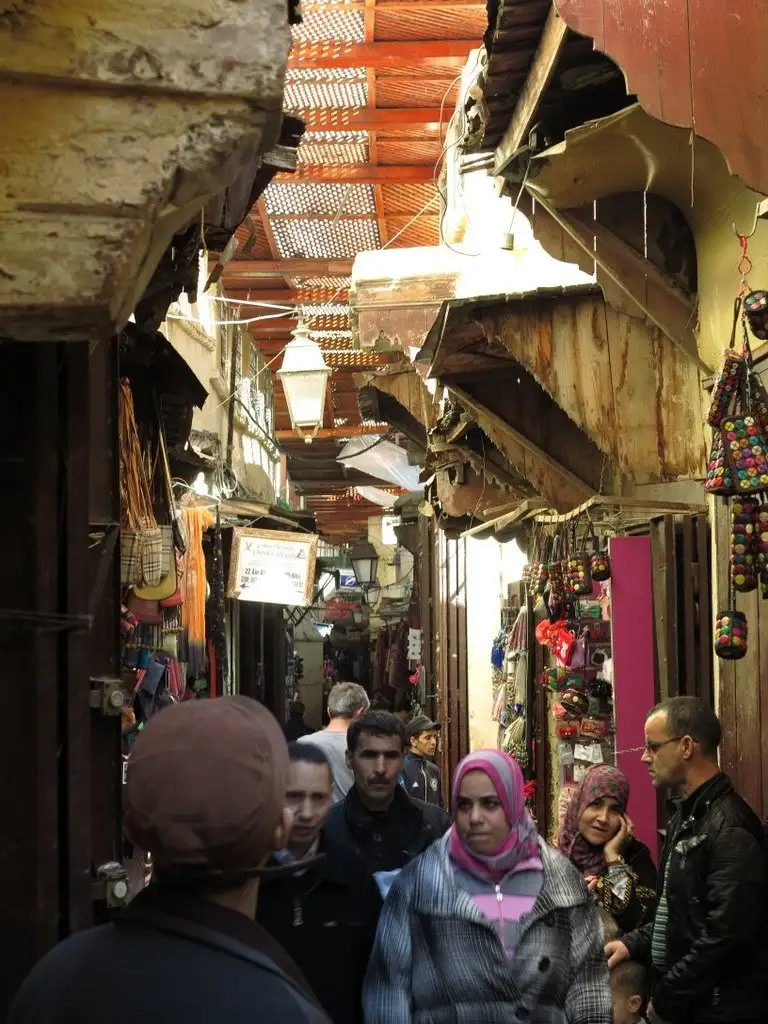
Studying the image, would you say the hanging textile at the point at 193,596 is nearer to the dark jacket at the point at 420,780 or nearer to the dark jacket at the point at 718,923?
the dark jacket at the point at 420,780

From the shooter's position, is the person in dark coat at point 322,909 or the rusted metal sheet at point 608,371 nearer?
the person in dark coat at point 322,909

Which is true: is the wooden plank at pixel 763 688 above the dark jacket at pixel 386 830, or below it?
above

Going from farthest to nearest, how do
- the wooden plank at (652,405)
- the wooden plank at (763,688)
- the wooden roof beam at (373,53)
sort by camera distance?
the wooden roof beam at (373,53), the wooden plank at (652,405), the wooden plank at (763,688)

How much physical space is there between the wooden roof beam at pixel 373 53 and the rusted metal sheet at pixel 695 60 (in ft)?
21.0

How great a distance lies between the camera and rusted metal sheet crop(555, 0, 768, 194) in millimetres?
4340

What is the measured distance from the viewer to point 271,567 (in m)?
12.6

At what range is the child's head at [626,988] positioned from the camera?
4805 millimetres

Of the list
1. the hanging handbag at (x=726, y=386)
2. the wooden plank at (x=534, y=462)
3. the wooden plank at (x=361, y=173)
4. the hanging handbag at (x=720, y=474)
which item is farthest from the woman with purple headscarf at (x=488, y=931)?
the wooden plank at (x=361, y=173)

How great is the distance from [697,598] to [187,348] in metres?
8.35

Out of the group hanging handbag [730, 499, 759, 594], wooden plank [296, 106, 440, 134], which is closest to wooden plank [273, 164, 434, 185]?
wooden plank [296, 106, 440, 134]

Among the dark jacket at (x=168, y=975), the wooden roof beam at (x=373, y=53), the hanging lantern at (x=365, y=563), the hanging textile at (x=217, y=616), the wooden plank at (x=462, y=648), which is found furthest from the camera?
the hanging lantern at (x=365, y=563)

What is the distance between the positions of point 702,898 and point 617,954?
1.69 feet

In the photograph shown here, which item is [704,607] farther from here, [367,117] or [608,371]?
[367,117]

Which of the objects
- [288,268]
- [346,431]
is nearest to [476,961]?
[288,268]
